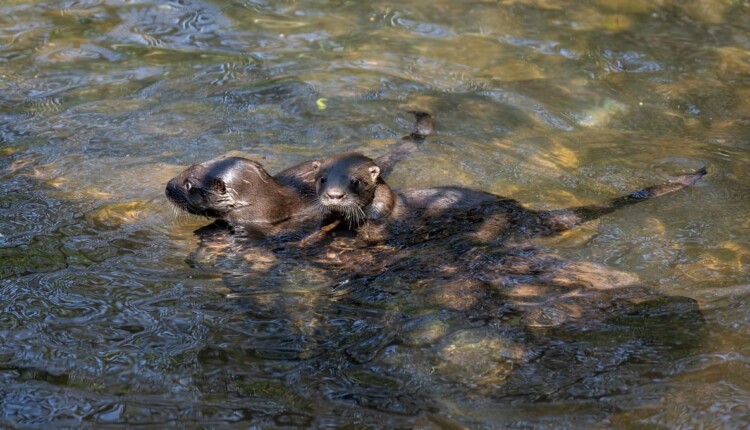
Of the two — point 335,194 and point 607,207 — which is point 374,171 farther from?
point 607,207

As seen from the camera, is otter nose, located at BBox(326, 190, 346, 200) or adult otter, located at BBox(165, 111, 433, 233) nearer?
A: otter nose, located at BBox(326, 190, 346, 200)

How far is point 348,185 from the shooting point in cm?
475

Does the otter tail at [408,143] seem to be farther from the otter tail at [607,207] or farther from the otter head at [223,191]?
the otter tail at [607,207]

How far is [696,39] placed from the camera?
7699 millimetres

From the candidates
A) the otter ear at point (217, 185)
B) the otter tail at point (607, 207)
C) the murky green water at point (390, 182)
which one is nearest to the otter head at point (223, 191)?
the otter ear at point (217, 185)

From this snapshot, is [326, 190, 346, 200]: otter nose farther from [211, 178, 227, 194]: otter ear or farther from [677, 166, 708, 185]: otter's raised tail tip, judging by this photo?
[677, 166, 708, 185]: otter's raised tail tip

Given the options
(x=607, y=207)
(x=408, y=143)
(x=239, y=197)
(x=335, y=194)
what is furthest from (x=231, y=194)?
(x=607, y=207)

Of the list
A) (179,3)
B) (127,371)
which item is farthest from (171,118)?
(127,371)

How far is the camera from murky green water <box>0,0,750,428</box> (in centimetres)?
318

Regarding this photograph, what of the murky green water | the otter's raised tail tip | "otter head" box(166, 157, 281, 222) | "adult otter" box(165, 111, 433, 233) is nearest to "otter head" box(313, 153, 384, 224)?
"adult otter" box(165, 111, 433, 233)

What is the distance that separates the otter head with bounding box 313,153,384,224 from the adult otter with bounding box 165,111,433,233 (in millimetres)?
248

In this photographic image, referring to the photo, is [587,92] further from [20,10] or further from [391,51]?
[20,10]

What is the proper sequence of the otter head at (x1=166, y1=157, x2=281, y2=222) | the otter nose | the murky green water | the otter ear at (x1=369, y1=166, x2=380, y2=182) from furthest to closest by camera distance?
the otter ear at (x1=369, y1=166, x2=380, y2=182) → the otter head at (x1=166, y1=157, x2=281, y2=222) → the otter nose → the murky green water

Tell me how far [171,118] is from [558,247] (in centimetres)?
328
